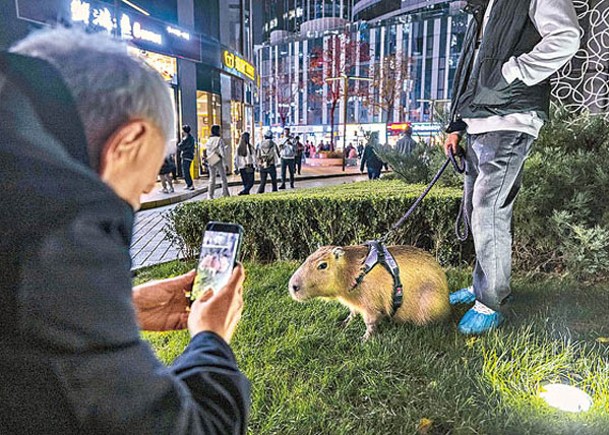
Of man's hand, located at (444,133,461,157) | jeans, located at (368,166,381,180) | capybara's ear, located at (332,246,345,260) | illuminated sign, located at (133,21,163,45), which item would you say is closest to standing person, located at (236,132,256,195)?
jeans, located at (368,166,381,180)

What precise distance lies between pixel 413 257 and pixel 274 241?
4.13 feet

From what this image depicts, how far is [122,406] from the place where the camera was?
48 centimetres

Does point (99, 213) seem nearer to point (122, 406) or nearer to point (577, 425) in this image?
point (122, 406)

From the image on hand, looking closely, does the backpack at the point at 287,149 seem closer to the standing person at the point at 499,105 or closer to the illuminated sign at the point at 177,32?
the illuminated sign at the point at 177,32

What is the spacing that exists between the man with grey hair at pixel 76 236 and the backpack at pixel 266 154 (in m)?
8.03

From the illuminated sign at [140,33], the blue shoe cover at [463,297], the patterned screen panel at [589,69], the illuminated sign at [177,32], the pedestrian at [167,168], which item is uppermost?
the illuminated sign at [177,32]

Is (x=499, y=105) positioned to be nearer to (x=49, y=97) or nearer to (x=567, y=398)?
(x=567, y=398)

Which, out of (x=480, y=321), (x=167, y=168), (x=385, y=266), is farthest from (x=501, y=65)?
(x=167, y=168)

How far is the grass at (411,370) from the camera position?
1485mm

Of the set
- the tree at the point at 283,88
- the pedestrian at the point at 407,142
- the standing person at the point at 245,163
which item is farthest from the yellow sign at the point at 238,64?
the tree at the point at 283,88

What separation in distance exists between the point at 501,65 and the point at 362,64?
33.1 meters

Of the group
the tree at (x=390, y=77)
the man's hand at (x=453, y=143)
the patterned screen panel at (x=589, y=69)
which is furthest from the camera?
the tree at (x=390, y=77)

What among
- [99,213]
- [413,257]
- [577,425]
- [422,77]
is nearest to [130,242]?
[99,213]

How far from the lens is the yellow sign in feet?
36.4
